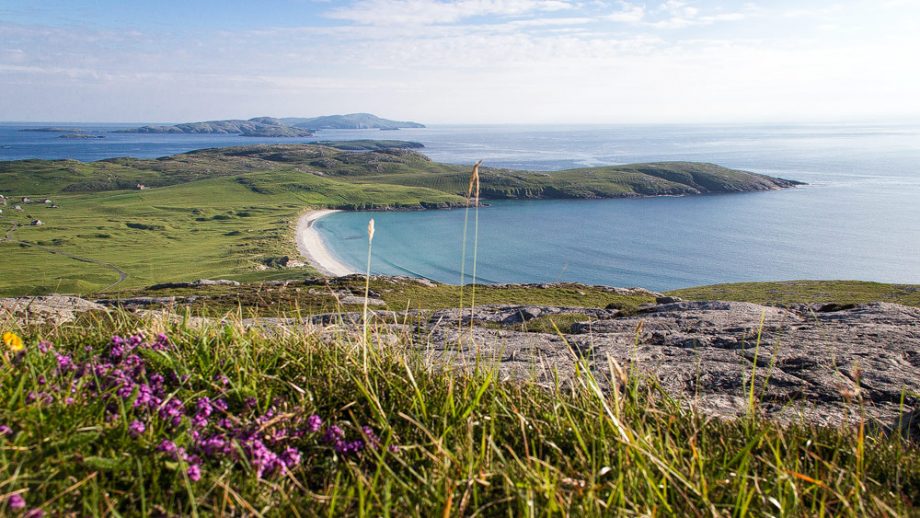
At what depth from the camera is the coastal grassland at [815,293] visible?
4609 cm

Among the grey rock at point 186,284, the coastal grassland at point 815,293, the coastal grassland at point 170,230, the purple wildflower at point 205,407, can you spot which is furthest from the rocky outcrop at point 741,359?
the grey rock at point 186,284

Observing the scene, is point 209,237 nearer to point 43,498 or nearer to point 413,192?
point 413,192

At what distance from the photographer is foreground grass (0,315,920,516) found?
95.9 inches

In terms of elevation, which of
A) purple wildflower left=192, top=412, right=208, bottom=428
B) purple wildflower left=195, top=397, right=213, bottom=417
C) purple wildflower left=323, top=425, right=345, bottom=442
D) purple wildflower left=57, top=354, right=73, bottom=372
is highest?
purple wildflower left=57, top=354, right=73, bottom=372

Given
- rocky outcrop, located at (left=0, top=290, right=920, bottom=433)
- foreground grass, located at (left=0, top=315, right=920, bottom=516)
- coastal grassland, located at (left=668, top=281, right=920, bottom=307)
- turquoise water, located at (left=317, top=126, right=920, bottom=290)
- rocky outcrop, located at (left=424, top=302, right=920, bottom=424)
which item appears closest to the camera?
foreground grass, located at (left=0, top=315, right=920, bottom=516)

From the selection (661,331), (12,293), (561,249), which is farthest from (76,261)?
(661,331)

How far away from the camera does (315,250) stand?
11200cm

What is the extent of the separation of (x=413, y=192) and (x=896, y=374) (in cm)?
18638

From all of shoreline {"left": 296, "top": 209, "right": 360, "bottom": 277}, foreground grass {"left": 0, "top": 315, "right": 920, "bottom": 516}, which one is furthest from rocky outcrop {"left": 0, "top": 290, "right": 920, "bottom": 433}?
shoreline {"left": 296, "top": 209, "right": 360, "bottom": 277}

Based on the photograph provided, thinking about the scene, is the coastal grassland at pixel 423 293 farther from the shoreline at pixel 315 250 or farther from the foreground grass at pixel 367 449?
the foreground grass at pixel 367 449

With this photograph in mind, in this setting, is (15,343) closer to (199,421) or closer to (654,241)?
(199,421)

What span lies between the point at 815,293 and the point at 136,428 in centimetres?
5907

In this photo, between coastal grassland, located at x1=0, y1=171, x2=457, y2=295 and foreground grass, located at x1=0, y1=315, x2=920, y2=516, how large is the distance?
47.0 m

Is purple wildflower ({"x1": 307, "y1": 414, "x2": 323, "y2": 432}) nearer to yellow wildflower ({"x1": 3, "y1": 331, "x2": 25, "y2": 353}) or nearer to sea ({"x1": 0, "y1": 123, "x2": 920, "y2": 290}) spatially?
yellow wildflower ({"x1": 3, "y1": 331, "x2": 25, "y2": 353})
